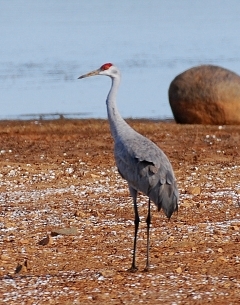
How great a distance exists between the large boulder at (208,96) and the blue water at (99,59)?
3.29 m

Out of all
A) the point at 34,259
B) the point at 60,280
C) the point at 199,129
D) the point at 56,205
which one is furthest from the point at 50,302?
the point at 199,129

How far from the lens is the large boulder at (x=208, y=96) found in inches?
795

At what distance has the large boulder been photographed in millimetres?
20188

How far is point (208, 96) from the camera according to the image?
66.2ft

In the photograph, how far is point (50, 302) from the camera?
8.02 metres

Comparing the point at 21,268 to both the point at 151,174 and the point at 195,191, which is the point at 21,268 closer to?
the point at 151,174

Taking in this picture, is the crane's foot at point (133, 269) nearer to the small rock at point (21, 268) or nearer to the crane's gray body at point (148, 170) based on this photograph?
the crane's gray body at point (148, 170)

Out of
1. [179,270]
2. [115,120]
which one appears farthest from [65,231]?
[179,270]

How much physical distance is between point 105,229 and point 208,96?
988cm

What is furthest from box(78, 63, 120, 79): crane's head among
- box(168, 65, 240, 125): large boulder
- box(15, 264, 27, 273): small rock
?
box(168, 65, 240, 125): large boulder

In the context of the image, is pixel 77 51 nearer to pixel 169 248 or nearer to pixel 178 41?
pixel 178 41

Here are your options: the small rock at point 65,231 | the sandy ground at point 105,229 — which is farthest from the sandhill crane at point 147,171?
the small rock at point 65,231

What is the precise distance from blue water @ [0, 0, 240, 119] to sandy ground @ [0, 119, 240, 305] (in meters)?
8.75

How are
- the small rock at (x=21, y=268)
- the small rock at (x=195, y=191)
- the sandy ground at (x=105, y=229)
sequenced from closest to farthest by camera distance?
1. the sandy ground at (x=105, y=229)
2. the small rock at (x=21, y=268)
3. the small rock at (x=195, y=191)
